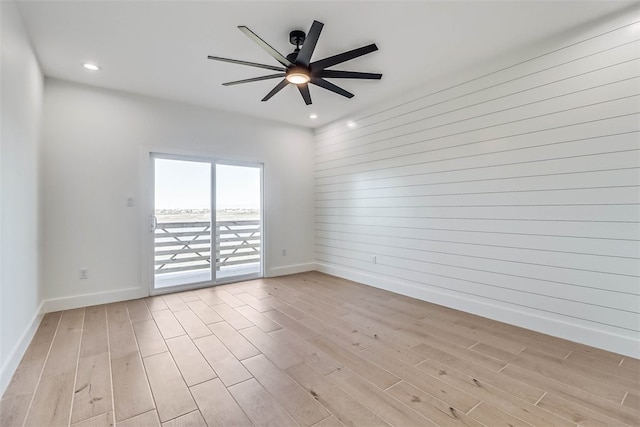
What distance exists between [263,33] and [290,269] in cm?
383

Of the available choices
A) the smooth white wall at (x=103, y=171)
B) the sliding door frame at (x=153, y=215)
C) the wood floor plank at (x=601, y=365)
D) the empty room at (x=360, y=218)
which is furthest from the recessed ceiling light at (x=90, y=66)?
the wood floor plank at (x=601, y=365)

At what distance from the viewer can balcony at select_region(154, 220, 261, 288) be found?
13.6 feet

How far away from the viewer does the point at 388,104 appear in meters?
4.18

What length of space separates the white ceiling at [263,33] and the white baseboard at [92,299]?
2664mm

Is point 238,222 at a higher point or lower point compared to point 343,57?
lower

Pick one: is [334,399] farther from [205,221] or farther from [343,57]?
[205,221]

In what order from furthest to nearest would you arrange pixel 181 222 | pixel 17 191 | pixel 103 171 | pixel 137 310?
pixel 181 222 → pixel 103 171 → pixel 137 310 → pixel 17 191

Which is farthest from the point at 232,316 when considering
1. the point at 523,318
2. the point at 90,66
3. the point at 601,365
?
the point at 601,365

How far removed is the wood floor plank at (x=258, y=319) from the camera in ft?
9.44

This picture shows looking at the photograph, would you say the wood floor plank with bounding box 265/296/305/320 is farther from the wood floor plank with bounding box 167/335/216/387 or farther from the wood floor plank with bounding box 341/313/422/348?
the wood floor plank with bounding box 167/335/216/387

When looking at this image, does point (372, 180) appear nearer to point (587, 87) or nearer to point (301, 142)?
point (301, 142)

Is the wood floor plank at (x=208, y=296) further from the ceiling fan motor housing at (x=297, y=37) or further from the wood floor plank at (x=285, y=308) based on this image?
the ceiling fan motor housing at (x=297, y=37)

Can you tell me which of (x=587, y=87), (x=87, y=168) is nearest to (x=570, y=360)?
(x=587, y=87)

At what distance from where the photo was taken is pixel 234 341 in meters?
2.57
